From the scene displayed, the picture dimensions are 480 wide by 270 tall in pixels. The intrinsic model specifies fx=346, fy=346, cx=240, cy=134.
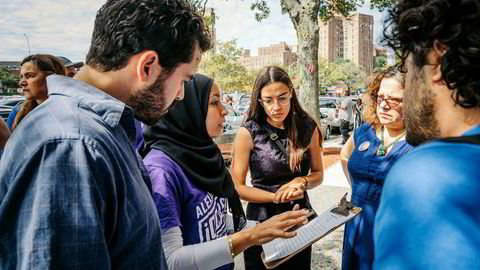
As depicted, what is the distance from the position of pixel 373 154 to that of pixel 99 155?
1932 mm

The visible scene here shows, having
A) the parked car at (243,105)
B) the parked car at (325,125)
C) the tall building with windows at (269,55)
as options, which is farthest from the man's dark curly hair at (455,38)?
the tall building with windows at (269,55)

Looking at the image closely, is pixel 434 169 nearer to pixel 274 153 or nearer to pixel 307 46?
pixel 274 153

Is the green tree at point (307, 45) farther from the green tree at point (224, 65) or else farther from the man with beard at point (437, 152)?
the green tree at point (224, 65)

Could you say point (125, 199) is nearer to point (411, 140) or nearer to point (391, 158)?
point (411, 140)

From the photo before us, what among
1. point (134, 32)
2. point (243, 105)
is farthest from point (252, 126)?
point (243, 105)

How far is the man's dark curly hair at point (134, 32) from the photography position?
1.12 m

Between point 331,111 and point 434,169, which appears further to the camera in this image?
point 331,111

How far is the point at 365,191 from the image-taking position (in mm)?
2275

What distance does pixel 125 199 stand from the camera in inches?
36.9

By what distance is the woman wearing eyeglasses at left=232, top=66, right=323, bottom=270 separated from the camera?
2.52 m

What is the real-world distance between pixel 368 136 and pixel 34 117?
87.2 inches

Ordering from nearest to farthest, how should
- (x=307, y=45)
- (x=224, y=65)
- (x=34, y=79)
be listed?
(x=34, y=79) < (x=307, y=45) < (x=224, y=65)

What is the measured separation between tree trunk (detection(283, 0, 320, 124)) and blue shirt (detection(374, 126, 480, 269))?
8337 millimetres

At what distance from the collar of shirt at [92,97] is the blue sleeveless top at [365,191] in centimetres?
163
